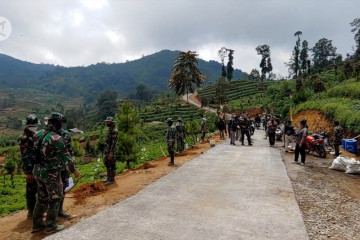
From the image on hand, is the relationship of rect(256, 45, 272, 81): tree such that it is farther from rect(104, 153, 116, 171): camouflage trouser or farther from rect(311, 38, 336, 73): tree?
rect(104, 153, 116, 171): camouflage trouser


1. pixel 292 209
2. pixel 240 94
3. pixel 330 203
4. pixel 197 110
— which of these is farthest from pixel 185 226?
pixel 240 94

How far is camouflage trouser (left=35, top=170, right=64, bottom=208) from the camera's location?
5211 millimetres

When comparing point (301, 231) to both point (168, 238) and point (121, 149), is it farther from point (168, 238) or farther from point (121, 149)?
point (121, 149)

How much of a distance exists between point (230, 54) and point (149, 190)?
81856mm

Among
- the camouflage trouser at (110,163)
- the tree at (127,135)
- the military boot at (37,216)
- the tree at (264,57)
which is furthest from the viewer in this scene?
the tree at (264,57)

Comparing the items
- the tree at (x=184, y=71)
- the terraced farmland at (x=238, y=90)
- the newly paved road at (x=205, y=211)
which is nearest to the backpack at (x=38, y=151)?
the newly paved road at (x=205, y=211)

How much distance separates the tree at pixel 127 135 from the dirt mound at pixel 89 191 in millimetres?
11192

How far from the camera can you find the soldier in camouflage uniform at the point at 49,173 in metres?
5.20

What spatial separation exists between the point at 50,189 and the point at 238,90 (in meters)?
82.0

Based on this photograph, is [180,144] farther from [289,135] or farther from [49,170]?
[49,170]

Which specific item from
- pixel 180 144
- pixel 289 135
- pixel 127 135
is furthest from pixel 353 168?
pixel 127 135

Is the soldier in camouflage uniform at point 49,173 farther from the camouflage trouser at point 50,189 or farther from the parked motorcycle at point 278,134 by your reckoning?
the parked motorcycle at point 278,134

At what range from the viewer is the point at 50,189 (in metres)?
5.21

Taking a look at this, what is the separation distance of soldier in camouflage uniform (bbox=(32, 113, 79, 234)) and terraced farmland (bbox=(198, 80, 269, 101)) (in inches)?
2858
